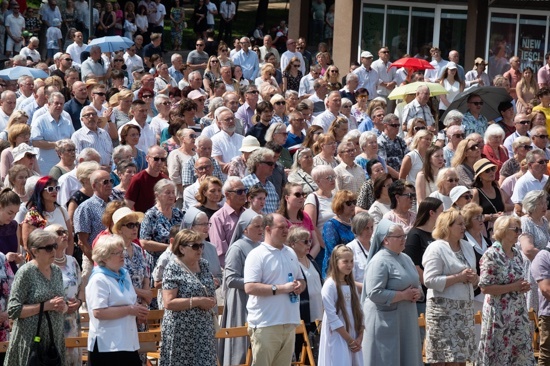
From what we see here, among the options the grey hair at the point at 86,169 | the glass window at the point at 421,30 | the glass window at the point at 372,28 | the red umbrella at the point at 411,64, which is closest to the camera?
the grey hair at the point at 86,169

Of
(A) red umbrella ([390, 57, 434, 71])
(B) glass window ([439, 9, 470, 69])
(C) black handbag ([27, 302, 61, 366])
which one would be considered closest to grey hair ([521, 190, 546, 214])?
(C) black handbag ([27, 302, 61, 366])

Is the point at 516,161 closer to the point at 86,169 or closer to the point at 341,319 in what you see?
the point at 341,319

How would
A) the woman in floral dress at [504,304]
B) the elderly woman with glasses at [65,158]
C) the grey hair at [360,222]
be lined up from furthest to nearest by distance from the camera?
the elderly woman with glasses at [65,158], the grey hair at [360,222], the woman in floral dress at [504,304]

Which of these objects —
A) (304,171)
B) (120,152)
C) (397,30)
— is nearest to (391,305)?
(304,171)

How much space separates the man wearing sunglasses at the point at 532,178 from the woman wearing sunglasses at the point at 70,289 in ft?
19.2

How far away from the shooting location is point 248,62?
26469 mm

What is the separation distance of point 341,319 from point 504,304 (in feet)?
6.04

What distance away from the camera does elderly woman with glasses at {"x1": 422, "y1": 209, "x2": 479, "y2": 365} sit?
11.4 metres

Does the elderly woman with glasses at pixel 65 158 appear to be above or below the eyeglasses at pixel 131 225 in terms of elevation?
above

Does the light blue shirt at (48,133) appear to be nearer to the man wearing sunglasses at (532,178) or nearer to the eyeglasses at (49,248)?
the man wearing sunglasses at (532,178)

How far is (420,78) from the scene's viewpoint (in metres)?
22.4

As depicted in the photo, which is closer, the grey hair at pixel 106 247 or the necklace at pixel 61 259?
the grey hair at pixel 106 247

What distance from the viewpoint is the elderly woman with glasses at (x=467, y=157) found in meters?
14.8

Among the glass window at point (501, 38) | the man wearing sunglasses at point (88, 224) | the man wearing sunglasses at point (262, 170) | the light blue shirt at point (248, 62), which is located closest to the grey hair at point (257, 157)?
the man wearing sunglasses at point (262, 170)
